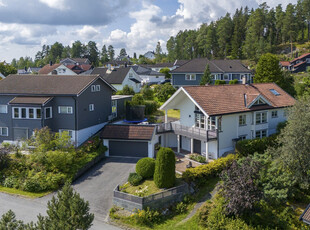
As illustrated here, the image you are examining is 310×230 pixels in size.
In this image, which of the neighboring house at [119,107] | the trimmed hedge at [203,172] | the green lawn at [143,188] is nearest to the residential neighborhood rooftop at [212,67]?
the neighboring house at [119,107]

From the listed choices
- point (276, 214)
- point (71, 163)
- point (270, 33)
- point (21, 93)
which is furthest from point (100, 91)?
point (270, 33)

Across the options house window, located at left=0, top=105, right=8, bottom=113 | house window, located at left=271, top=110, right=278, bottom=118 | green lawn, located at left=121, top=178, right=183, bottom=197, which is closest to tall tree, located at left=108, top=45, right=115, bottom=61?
house window, located at left=0, top=105, right=8, bottom=113

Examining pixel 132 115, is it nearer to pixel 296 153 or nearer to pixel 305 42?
pixel 296 153

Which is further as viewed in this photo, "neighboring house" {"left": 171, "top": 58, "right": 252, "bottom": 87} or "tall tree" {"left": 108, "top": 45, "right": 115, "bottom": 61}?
"tall tree" {"left": 108, "top": 45, "right": 115, "bottom": 61}

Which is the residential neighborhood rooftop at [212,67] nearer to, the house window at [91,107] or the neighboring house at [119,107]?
the neighboring house at [119,107]

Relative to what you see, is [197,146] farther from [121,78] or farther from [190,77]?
[190,77]

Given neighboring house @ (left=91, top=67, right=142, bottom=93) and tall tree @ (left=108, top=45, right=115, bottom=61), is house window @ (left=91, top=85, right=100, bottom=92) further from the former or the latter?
tall tree @ (left=108, top=45, right=115, bottom=61)
